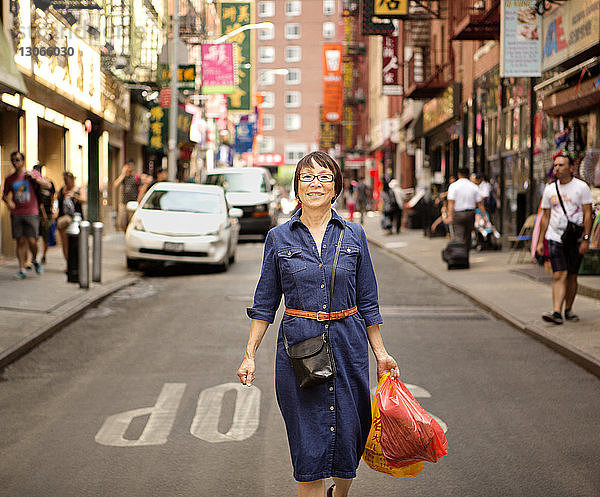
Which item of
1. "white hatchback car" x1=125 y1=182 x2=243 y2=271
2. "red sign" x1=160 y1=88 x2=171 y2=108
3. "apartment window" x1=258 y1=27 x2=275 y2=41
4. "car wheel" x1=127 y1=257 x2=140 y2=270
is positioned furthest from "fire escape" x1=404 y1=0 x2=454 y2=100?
"apartment window" x1=258 y1=27 x2=275 y2=41

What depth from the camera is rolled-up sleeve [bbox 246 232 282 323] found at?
13.4 ft

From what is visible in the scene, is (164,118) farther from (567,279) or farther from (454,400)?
(454,400)

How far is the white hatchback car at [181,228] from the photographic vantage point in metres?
16.5

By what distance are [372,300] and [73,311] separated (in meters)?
7.72

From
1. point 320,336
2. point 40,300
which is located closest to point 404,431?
point 320,336

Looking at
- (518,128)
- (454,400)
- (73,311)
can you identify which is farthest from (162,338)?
(518,128)

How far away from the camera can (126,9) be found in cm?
2172

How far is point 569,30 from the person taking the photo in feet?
48.1

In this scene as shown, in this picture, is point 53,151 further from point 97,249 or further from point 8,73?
point 8,73

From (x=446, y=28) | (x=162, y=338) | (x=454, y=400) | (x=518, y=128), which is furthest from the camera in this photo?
(x=446, y=28)

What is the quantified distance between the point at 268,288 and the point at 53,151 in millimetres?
19948

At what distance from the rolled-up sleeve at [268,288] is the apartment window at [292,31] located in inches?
4034

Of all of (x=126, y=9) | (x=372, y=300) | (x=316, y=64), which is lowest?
(x=372, y=300)

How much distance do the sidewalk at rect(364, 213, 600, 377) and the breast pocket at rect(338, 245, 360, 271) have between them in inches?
176
